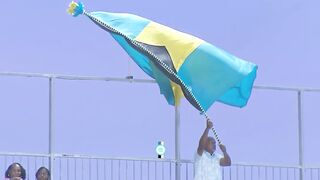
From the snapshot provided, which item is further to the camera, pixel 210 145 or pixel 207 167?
pixel 210 145

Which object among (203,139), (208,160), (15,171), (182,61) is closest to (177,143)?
(203,139)

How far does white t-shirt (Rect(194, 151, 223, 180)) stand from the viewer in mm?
24656

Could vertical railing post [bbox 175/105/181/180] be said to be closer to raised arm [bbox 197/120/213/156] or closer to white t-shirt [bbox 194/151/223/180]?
white t-shirt [bbox 194/151/223/180]

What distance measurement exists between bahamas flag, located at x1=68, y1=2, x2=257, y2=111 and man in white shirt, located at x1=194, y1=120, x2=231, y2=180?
0.95 m

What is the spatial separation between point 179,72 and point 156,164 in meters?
1.55

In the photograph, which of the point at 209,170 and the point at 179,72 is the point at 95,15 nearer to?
the point at 179,72

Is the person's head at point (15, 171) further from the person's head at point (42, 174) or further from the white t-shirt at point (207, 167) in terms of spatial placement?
the white t-shirt at point (207, 167)

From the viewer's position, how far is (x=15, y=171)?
77.5 feet

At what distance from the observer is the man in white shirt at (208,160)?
24.7 m

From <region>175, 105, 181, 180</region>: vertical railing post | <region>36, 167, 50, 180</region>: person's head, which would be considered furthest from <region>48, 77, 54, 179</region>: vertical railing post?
<region>175, 105, 181, 180</region>: vertical railing post

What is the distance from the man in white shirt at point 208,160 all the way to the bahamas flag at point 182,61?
37.6 inches

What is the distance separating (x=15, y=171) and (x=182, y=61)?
3702 millimetres

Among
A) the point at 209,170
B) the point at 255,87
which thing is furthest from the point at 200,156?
the point at 255,87

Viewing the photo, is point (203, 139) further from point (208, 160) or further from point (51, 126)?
point (51, 126)
